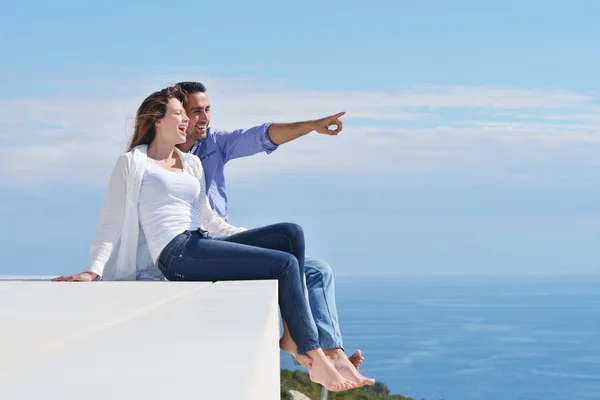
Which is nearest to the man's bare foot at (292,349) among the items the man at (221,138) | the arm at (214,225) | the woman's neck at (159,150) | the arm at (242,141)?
the arm at (214,225)

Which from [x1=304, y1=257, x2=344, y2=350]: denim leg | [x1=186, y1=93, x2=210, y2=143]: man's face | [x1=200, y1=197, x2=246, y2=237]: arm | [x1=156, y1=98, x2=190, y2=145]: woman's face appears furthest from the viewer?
[x1=186, y1=93, x2=210, y2=143]: man's face

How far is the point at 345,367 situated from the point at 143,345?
2394 mm

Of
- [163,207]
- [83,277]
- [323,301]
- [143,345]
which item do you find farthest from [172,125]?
[143,345]

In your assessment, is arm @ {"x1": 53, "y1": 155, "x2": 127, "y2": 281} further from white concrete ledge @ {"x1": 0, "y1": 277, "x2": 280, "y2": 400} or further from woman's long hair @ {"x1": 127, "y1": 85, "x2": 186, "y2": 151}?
white concrete ledge @ {"x1": 0, "y1": 277, "x2": 280, "y2": 400}

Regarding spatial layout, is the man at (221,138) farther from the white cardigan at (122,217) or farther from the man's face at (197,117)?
the white cardigan at (122,217)

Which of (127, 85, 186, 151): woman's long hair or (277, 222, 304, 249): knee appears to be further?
(127, 85, 186, 151): woman's long hair

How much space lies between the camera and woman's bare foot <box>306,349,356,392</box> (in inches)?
165

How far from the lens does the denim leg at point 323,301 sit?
4500mm

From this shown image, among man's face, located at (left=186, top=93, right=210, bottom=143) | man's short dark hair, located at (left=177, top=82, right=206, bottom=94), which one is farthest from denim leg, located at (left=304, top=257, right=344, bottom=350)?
man's short dark hair, located at (left=177, top=82, right=206, bottom=94)

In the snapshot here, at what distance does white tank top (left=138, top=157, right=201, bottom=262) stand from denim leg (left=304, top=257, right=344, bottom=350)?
2.36 feet

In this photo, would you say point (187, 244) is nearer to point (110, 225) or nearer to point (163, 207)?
point (163, 207)

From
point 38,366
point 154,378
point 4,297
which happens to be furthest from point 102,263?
point 154,378

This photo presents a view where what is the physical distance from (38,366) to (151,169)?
2919 mm

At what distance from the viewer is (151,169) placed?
4770 millimetres
